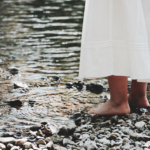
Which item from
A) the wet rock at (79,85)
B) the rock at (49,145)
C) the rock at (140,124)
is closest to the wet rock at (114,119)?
the rock at (140,124)

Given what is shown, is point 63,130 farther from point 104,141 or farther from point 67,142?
point 104,141

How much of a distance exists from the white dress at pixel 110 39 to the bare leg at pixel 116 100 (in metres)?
0.16

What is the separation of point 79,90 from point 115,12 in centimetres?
107

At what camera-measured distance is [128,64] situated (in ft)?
7.49

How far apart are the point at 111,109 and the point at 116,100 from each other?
0.27 feet

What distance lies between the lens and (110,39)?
2268 mm

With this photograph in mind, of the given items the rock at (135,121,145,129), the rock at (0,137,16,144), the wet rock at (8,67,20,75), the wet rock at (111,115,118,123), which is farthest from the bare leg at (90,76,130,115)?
the wet rock at (8,67,20,75)

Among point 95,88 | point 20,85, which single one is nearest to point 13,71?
point 20,85

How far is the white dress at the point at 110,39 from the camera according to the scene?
222 centimetres

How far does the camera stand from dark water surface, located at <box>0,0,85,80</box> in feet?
12.9

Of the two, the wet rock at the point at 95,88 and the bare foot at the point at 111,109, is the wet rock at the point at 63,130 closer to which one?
the bare foot at the point at 111,109

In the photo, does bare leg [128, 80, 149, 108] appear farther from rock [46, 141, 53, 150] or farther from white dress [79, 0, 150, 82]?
rock [46, 141, 53, 150]

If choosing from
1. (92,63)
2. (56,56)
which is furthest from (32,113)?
(56,56)

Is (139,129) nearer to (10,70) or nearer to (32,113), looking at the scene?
(32,113)
